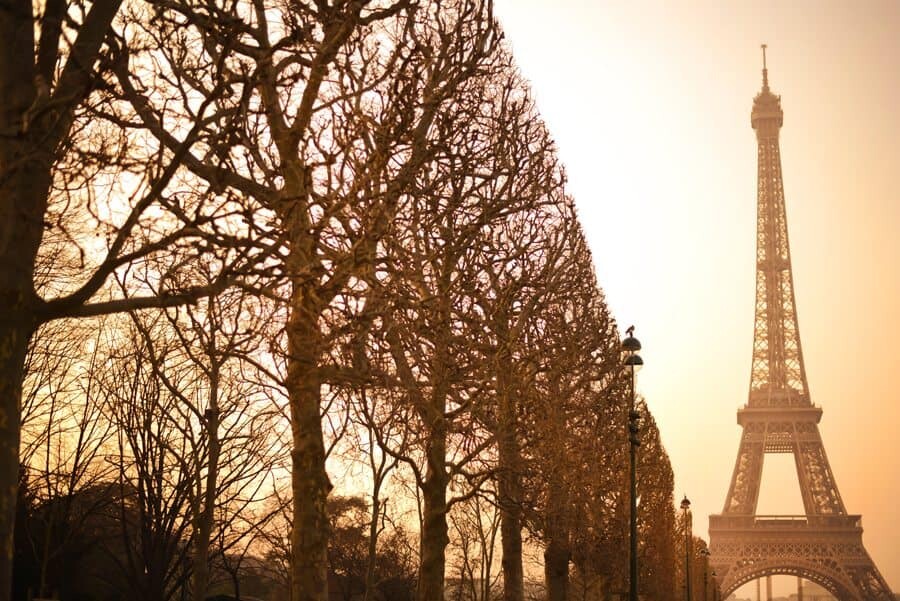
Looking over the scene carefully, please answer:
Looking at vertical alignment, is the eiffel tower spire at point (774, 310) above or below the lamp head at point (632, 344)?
above

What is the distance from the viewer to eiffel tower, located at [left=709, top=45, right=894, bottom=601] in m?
102

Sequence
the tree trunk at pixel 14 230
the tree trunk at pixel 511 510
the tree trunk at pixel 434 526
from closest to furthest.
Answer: the tree trunk at pixel 14 230
the tree trunk at pixel 434 526
the tree trunk at pixel 511 510

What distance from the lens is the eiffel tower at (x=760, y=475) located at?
336ft

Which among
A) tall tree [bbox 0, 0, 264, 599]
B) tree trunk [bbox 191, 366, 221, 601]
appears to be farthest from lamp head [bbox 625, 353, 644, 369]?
tall tree [bbox 0, 0, 264, 599]

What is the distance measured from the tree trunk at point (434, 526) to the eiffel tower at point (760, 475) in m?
84.4

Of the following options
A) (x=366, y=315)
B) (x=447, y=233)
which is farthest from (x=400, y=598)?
(x=366, y=315)

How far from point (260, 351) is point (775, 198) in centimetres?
10818

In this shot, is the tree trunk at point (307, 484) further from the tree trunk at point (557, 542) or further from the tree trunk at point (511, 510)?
the tree trunk at point (557, 542)

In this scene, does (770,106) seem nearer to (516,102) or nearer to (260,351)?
(516,102)

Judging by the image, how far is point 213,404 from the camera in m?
19.9

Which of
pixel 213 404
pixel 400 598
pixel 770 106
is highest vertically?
pixel 770 106

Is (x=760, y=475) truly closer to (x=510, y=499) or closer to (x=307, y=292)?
(x=510, y=499)

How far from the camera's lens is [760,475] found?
107125 mm

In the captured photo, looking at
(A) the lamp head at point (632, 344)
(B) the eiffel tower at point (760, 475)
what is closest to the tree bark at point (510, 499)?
(A) the lamp head at point (632, 344)
